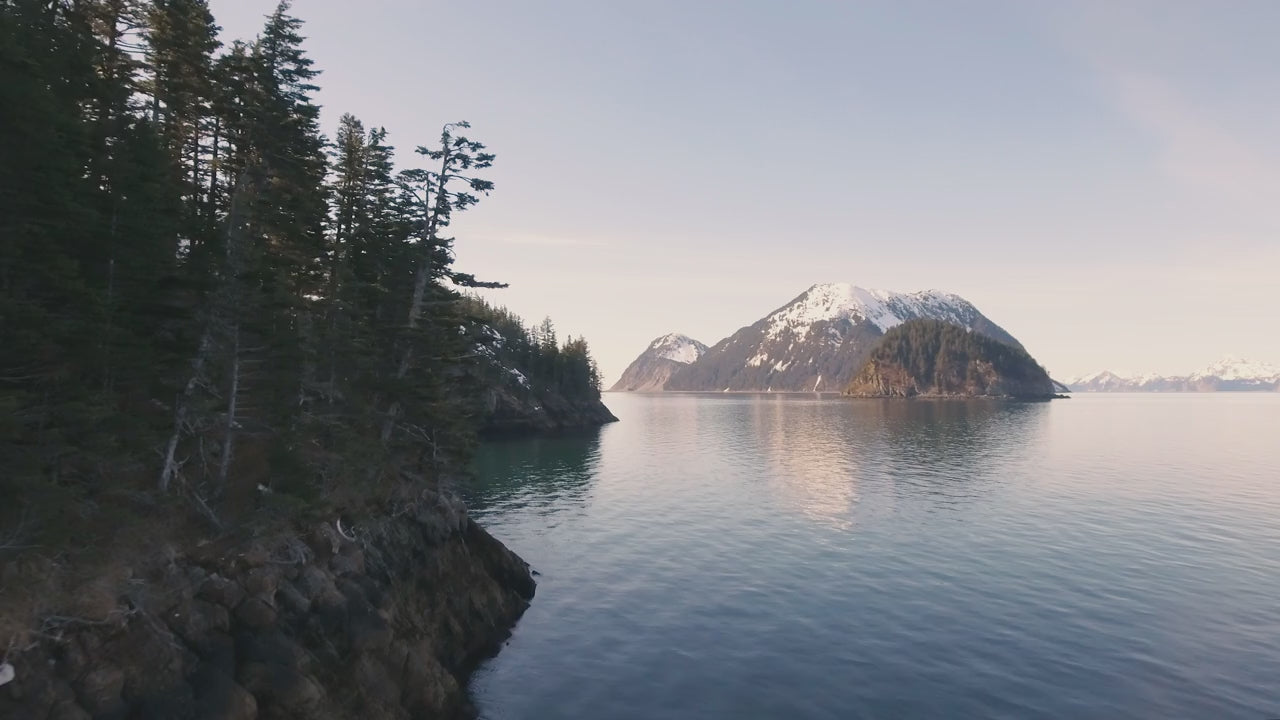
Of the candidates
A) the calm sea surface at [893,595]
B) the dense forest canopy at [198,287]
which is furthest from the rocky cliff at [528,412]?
the dense forest canopy at [198,287]

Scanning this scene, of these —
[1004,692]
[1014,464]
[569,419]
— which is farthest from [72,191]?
[569,419]

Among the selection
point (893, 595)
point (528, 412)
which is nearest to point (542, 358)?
point (528, 412)

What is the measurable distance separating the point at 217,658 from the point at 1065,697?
30.5 meters

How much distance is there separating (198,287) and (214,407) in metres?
5.17

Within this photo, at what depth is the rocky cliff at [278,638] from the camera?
16.0 meters

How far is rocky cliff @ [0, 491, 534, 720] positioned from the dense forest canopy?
2802mm

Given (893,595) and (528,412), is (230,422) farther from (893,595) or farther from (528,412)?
(528,412)

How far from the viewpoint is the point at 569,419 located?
16650 cm

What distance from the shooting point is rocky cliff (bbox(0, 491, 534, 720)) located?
16.0 meters

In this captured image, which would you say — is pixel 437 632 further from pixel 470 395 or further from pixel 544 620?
pixel 470 395

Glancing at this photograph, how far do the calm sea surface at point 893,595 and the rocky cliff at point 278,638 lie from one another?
3.33m

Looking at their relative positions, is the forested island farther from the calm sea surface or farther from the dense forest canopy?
the calm sea surface

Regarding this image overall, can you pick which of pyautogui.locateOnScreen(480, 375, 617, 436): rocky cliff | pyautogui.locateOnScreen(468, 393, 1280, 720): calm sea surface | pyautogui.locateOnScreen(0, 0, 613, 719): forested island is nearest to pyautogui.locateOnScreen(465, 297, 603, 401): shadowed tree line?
pyautogui.locateOnScreen(480, 375, 617, 436): rocky cliff

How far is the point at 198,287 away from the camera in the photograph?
23.4 meters
